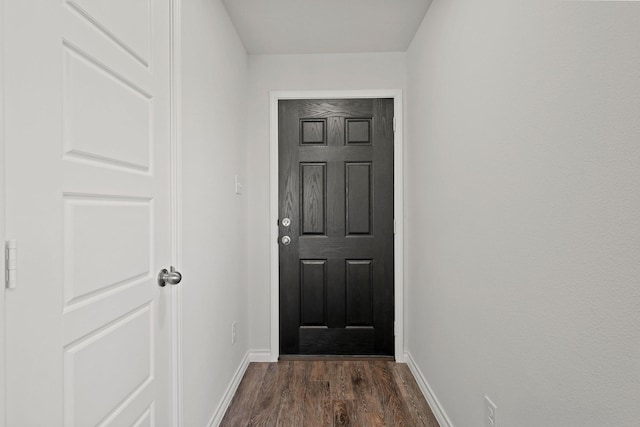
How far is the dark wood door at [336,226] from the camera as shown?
3045 millimetres

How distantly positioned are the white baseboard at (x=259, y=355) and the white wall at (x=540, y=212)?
56.7 inches

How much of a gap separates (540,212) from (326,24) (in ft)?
6.51

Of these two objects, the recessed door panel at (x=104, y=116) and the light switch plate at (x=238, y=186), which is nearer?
the recessed door panel at (x=104, y=116)

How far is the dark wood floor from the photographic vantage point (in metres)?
2.16

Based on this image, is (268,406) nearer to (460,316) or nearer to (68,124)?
(460,316)

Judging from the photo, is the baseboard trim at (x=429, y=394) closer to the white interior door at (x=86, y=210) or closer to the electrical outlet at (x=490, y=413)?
the electrical outlet at (x=490, y=413)

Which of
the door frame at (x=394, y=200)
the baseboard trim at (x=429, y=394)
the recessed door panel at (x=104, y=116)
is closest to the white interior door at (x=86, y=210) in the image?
the recessed door panel at (x=104, y=116)

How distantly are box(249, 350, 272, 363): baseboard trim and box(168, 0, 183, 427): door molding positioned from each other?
1486 mm

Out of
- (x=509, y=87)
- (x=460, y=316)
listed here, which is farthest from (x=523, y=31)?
(x=460, y=316)

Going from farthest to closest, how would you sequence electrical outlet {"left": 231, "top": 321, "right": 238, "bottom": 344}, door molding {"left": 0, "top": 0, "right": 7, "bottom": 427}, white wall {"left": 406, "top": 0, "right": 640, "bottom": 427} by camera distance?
electrical outlet {"left": 231, "top": 321, "right": 238, "bottom": 344}, white wall {"left": 406, "top": 0, "right": 640, "bottom": 427}, door molding {"left": 0, "top": 0, "right": 7, "bottom": 427}

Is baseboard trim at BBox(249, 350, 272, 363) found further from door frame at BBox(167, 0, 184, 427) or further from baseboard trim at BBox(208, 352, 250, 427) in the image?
door frame at BBox(167, 0, 184, 427)

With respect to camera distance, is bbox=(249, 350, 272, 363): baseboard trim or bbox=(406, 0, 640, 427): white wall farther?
bbox=(249, 350, 272, 363): baseboard trim

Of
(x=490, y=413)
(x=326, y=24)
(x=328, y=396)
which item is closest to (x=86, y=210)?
(x=490, y=413)

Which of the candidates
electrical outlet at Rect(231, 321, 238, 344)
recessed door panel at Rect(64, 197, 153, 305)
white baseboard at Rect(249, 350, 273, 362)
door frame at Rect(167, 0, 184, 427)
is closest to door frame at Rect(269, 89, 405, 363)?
white baseboard at Rect(249, 350, 273, 362)
